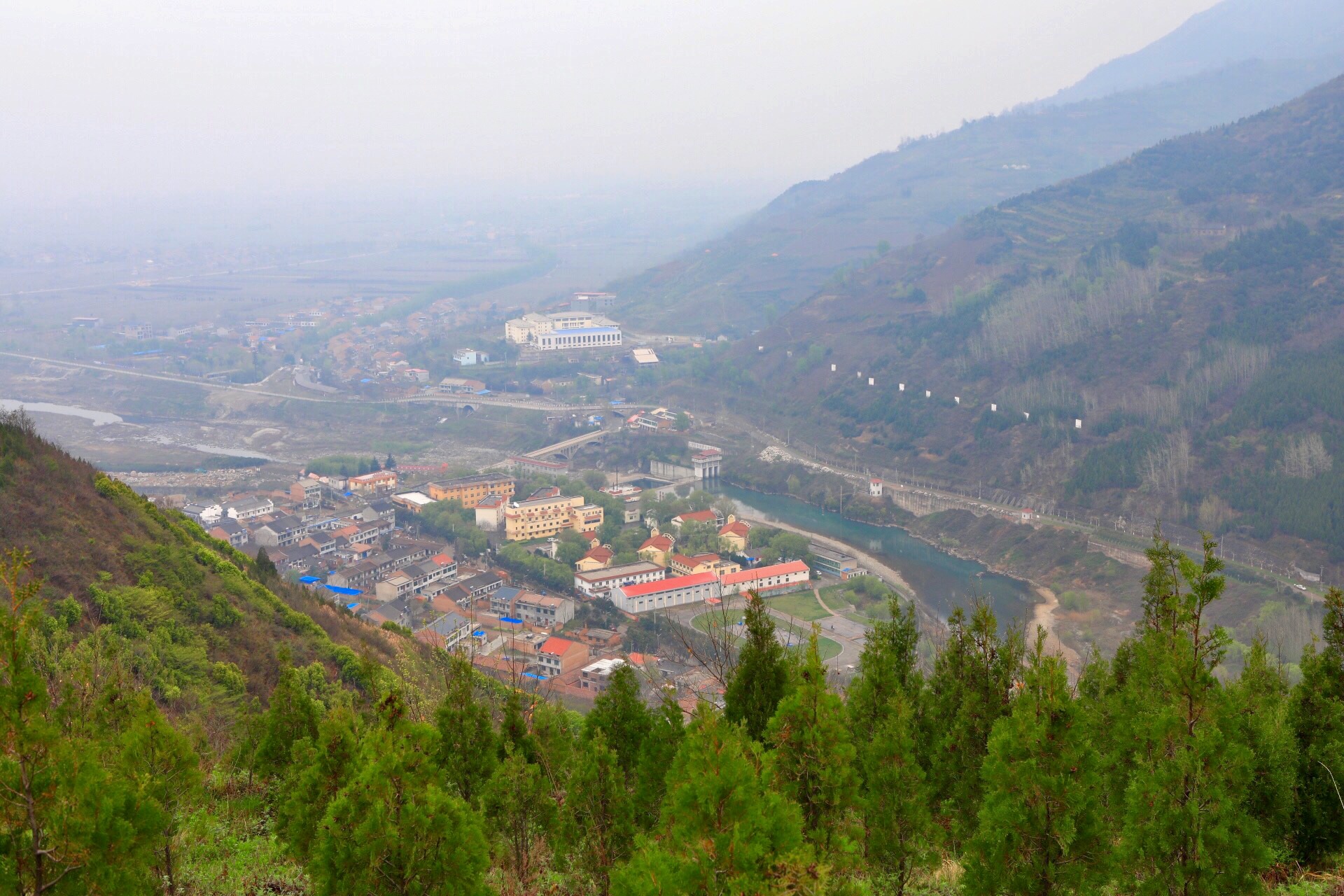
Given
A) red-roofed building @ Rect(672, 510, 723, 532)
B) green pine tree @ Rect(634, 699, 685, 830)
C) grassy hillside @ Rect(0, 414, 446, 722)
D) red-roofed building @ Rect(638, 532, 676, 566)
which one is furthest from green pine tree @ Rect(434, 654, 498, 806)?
red-roofed building @ Rect(672, 510, 723, 532)

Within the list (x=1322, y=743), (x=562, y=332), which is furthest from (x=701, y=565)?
(x=562, y=332)

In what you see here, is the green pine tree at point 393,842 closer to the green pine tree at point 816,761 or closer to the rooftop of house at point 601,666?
the green pine tree at point 816,761

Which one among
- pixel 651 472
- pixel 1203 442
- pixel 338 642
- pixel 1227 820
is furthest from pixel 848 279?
pixel 1227 820

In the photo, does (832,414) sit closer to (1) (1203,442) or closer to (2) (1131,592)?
(1) (1203,442)

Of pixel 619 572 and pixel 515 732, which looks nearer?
pixel 515 732

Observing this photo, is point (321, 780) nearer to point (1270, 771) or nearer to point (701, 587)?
point (1270, 771)

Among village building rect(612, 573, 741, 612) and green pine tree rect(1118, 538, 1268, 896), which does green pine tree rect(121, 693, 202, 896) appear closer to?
green pine tree rect(1118, 538, 1268, 896)

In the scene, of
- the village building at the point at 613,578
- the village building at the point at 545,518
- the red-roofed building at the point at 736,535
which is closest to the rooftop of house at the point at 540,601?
the village building at the point at 613,578

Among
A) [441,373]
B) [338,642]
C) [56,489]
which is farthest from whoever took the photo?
[441,373]
